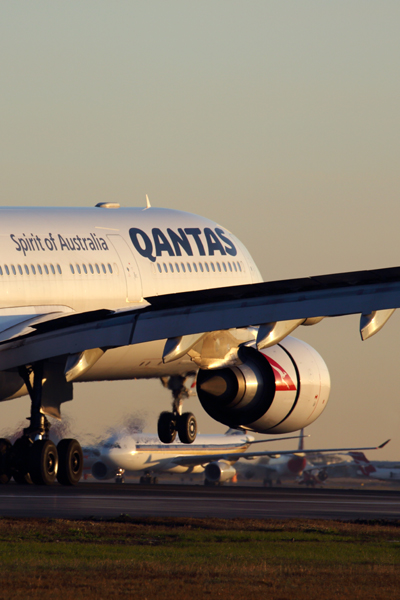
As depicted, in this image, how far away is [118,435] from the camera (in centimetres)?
8525

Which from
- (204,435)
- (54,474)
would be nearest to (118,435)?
(204,435)

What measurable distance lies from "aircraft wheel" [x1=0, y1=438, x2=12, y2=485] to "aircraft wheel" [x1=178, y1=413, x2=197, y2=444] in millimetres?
6368

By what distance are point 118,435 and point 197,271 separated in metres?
53.0

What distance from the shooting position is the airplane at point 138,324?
22703 millimetres

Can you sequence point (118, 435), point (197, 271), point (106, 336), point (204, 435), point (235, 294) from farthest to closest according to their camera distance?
point (204, 435) < point (118, 435) < point (197, 271) < point (106, 336) < point (235, 294)

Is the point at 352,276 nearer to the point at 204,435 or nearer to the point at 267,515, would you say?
the point at 267,515

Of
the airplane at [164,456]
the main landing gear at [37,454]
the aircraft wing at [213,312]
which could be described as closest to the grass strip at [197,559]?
the aircraft wing at [213,312]

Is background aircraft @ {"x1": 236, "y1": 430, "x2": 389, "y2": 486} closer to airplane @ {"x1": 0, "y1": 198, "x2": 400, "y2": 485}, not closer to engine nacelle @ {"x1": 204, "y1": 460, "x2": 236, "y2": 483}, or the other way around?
engine nacelle @ {"x1": 204, "y1": 460, "x2": 236, "y2": 483}

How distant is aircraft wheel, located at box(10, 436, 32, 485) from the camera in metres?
27.7

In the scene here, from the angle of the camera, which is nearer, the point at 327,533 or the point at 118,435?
the point at 327,533

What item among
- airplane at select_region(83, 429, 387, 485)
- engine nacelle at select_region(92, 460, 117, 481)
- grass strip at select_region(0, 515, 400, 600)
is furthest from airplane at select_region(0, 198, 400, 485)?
engine nacelle at select_region(92, 460, 117, 481)

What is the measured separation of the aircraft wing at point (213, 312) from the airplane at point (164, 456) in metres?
55.3

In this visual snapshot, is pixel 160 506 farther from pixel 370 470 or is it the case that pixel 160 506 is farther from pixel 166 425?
pixel 370 470

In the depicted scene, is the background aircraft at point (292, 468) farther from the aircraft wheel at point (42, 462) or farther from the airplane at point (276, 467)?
the aircraft wheel at point (42, 462)
